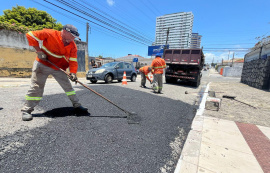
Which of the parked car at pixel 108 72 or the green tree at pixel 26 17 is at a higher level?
the green tree at pixel 26 17

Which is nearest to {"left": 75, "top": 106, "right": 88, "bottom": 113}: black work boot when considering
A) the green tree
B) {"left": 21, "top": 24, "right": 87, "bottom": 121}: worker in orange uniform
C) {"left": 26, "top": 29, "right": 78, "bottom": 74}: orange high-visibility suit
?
{"left": 21, "top": 24, "right": 87, "bottom": 121}: worker in orange uniform

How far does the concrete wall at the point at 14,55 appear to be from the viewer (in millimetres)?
9359

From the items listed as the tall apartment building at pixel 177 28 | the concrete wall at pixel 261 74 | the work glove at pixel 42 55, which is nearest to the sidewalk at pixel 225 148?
the work glove at pixel 42 55

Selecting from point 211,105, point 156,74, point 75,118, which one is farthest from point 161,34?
point 75,118

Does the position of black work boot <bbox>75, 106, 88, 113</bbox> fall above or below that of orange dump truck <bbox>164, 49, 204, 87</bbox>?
below

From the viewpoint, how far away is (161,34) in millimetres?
31984

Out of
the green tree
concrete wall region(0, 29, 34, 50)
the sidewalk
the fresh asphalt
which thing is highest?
the green tree

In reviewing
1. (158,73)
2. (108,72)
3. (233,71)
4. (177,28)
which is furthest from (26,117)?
(233,71)

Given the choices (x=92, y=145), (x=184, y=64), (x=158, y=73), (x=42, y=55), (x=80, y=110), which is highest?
(x=184, y=64)

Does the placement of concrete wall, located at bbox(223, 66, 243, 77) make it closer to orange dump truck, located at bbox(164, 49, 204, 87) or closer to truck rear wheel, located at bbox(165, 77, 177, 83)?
orange dump truck, located at bbox(164, 49, 204, 87)

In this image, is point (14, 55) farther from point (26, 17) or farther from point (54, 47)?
point (26, 17)

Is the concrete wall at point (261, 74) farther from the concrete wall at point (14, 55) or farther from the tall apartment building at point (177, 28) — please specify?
the tall apartment building at point (177, 28)

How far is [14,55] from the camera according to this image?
9820 millimetres

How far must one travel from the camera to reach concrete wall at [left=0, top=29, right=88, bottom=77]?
9359 mm
